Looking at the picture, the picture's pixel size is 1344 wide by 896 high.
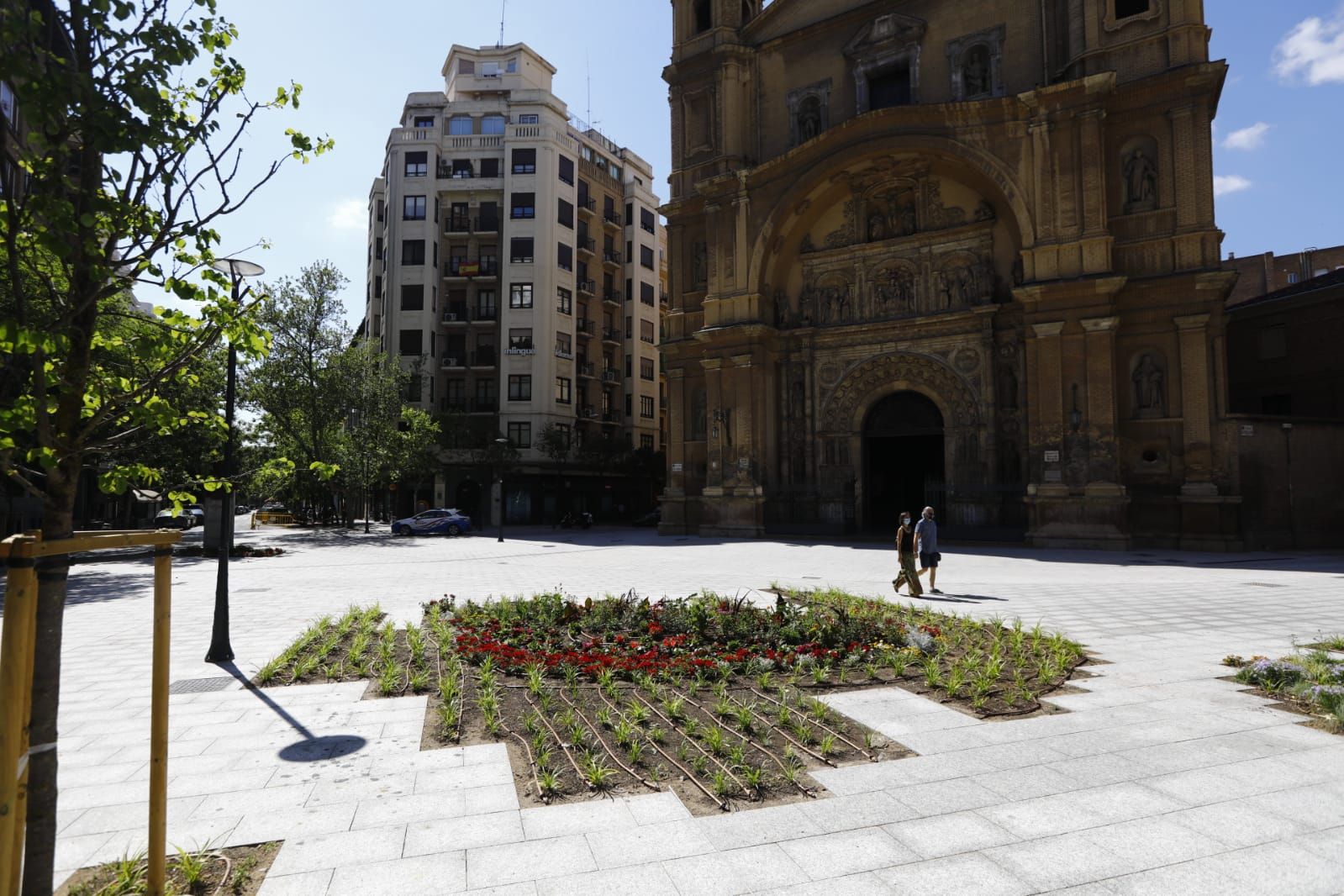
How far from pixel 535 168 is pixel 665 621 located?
4406 cm

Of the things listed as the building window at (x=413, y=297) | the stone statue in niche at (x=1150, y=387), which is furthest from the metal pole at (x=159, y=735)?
the building window at (x=413, y=297)

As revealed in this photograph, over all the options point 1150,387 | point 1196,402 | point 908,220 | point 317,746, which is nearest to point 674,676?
point 317,746

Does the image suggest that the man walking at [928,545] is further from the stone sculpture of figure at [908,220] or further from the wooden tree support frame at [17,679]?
the stone sculpture of figure at [908,220]

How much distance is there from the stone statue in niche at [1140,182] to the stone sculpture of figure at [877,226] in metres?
8.52

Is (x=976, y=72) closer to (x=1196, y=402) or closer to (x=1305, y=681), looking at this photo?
(x=1196, y=402)

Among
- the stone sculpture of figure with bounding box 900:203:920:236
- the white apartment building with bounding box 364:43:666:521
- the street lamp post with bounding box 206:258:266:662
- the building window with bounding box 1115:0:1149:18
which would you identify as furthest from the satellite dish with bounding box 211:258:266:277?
the white apartment building with bounding box 364:43:666:521

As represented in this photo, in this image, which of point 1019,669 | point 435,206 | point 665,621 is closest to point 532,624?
point 665,621

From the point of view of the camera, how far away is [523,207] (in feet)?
155

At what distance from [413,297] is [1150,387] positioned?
41.0m

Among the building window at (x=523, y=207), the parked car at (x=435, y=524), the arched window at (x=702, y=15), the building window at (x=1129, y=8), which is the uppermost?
the arched window at (x=702, y=15)

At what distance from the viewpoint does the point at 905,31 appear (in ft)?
94.6

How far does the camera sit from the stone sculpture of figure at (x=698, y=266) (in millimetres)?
33156

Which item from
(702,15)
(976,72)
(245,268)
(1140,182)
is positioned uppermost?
(702,15)

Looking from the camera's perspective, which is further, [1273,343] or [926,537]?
[1273,343]
